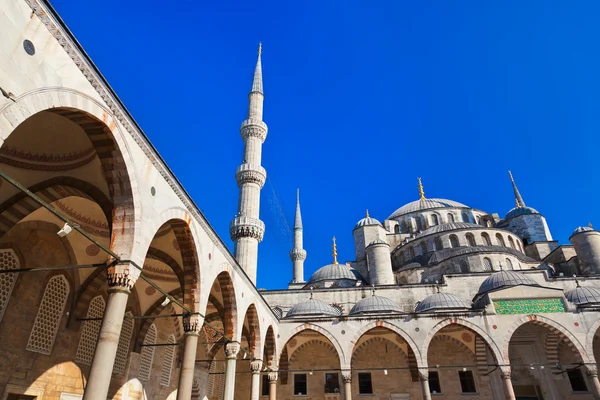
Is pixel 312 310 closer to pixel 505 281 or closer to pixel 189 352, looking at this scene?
pixel 505 281

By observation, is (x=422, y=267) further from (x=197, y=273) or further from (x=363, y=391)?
(x=197, y=273)

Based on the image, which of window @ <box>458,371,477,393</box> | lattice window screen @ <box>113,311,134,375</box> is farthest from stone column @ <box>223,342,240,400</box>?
window @ <box>458,371,477,393</box>

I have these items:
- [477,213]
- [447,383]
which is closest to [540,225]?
[477,213]

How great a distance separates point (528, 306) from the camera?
1391cm

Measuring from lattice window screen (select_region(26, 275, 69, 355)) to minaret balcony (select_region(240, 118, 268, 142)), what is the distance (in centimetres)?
1401

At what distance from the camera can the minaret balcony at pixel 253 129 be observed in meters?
22.0

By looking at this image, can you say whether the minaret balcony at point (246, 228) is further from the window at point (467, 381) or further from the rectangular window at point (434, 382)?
the window at point (467, 381)

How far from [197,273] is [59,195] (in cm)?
309

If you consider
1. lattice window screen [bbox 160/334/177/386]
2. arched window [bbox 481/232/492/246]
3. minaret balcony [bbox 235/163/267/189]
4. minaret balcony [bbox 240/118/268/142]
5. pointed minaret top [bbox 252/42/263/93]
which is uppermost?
pointed minaret top [bbox 252/42/263/93]

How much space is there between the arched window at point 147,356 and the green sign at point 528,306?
38.3 feet

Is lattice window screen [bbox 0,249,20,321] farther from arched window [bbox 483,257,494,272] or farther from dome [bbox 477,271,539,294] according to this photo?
arched window [bbox 483,257,494,272]

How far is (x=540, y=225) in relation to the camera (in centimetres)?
2595

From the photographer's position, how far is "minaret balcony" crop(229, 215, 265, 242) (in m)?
19.3

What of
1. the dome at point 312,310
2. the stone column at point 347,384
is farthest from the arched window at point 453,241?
the stone column at point 347,384
